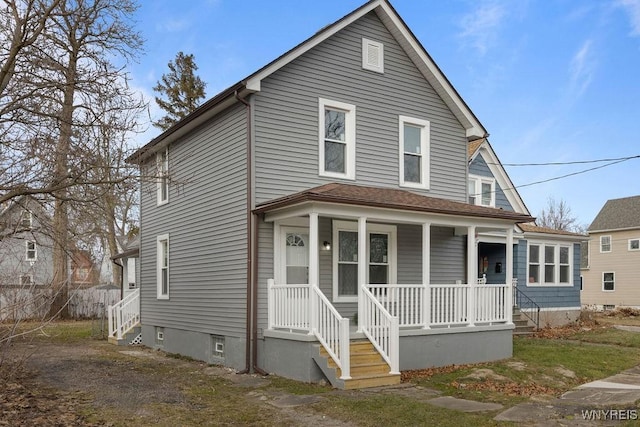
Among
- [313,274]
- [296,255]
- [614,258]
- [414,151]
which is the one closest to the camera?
[313,274]

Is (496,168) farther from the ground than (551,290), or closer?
farther from the ground

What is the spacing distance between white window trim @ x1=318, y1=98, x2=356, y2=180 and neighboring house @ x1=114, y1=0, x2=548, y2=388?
1.4 inches

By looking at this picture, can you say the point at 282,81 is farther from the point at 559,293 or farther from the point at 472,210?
the point at 559,293

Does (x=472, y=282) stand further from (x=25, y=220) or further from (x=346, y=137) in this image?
(x=25, y=220)

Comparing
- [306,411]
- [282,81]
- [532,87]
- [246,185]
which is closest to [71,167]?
[246,185]

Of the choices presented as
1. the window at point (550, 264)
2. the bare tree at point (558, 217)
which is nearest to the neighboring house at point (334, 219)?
the window at point (550, 264)

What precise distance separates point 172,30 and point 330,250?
783 centimetres

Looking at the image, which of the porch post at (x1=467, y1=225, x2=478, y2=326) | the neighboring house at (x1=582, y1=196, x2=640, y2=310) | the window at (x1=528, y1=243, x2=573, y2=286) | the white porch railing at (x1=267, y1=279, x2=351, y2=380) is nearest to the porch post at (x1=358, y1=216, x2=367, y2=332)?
the white porch railing at (x1=267, y1=279, x2=351, y2=380)

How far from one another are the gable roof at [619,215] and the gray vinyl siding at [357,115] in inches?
861

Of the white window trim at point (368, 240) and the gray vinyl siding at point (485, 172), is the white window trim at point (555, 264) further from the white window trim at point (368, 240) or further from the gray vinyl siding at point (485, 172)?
the white window trim at point (368, 240)

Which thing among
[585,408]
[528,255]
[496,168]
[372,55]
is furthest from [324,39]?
[528,255]

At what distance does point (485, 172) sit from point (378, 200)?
10.3 metres

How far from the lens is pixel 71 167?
11.1 meters

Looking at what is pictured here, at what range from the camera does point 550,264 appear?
21172mm
